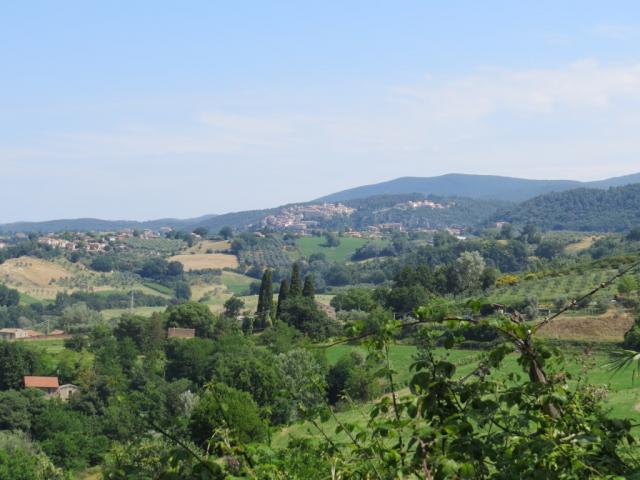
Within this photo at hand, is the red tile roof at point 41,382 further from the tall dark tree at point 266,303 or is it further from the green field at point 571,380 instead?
the green field at point 571,380

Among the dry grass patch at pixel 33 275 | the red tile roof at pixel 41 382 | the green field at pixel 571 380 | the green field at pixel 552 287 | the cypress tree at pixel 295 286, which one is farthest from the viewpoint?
the dry grass patch at pixel 33 275

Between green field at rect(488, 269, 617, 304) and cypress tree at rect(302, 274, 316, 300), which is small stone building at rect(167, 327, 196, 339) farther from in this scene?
green field at rect(488, 269, 617, 304)

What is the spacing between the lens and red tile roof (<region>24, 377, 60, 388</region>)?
52.3 m

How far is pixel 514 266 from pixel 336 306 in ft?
191

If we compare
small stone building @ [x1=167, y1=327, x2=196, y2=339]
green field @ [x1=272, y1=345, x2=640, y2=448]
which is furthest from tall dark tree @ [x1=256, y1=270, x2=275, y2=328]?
green field @ [x1=272, y1=345, x2=640, y2=448]

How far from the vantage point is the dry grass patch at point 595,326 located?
139 feet

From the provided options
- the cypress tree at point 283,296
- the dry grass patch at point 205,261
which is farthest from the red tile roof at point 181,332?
the dry grass patch at point 205,261

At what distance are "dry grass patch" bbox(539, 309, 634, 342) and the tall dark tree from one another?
94.1 ft

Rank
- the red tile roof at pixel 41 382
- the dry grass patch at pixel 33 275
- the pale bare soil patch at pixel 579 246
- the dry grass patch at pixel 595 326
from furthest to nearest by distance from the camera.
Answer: the dry grass patch at pixel 33 275 < the pale bare soil patch at pixel 579 246 < the red tile roof at pixel 41 382 < the dry grass patch at pixel 595 326

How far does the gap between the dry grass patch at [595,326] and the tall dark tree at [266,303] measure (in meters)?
28.7

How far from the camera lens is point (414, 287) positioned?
66.8 m

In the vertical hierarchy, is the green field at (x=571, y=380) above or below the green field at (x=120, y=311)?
above

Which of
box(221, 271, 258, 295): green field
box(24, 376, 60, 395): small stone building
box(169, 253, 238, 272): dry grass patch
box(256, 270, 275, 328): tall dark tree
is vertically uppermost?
box(256, 270, 275, 328): tall dark tree

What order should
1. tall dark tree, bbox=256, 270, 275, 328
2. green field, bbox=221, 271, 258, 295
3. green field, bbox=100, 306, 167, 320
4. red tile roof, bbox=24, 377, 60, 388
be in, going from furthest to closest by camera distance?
green field, bbox=221, 271, 258, 295 < green field, bbox=100, 306, 167, 320 < tall dark tree, bbox=256, 270, 275, 328 < red tile roof, bbox=24, 377, 60, 388
